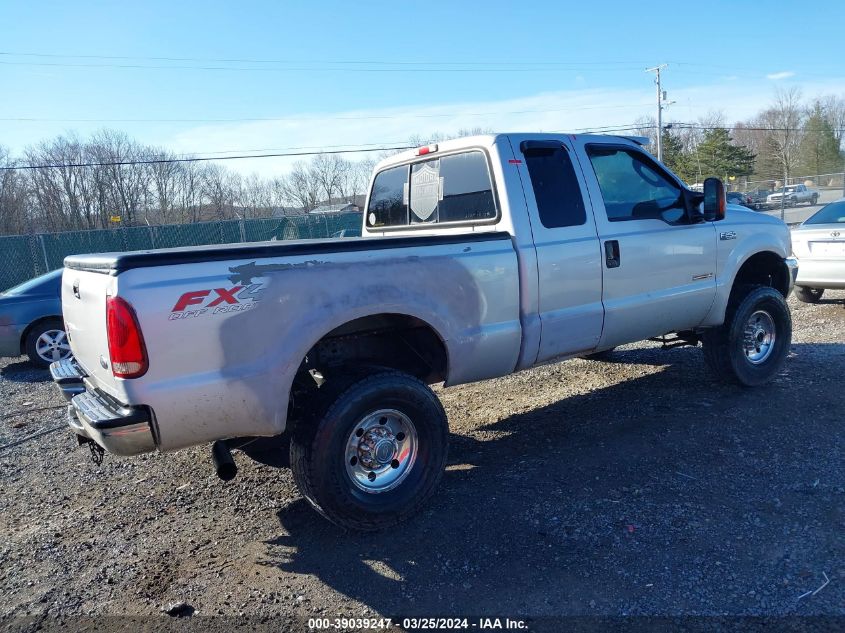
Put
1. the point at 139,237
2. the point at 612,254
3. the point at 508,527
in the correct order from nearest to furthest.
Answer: the point at 508,527 → the point at 612,254 → the point at 139,237

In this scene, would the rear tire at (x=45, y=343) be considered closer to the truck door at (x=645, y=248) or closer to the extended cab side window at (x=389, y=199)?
the extended cab side window at (x=389, y=199)

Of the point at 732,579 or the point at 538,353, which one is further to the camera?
the point at 538,353

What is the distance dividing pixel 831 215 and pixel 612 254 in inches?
A: 267

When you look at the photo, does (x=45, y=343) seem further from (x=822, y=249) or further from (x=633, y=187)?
(x=822, y=249)

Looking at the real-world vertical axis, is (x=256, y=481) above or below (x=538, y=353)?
below

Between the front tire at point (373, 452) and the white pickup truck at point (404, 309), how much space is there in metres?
0.01

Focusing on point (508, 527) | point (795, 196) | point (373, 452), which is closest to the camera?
point (508, 527)

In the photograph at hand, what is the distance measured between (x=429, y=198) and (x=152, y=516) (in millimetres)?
3031

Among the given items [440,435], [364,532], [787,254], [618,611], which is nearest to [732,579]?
[618,611]

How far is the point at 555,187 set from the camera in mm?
4500

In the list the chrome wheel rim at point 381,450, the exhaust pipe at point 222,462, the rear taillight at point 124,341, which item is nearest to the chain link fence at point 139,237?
the chrome wheel rim at point 381,450

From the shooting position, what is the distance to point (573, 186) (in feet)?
15.0

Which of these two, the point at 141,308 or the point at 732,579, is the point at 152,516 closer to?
the point at 141,308

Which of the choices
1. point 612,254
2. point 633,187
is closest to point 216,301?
point 612,254
